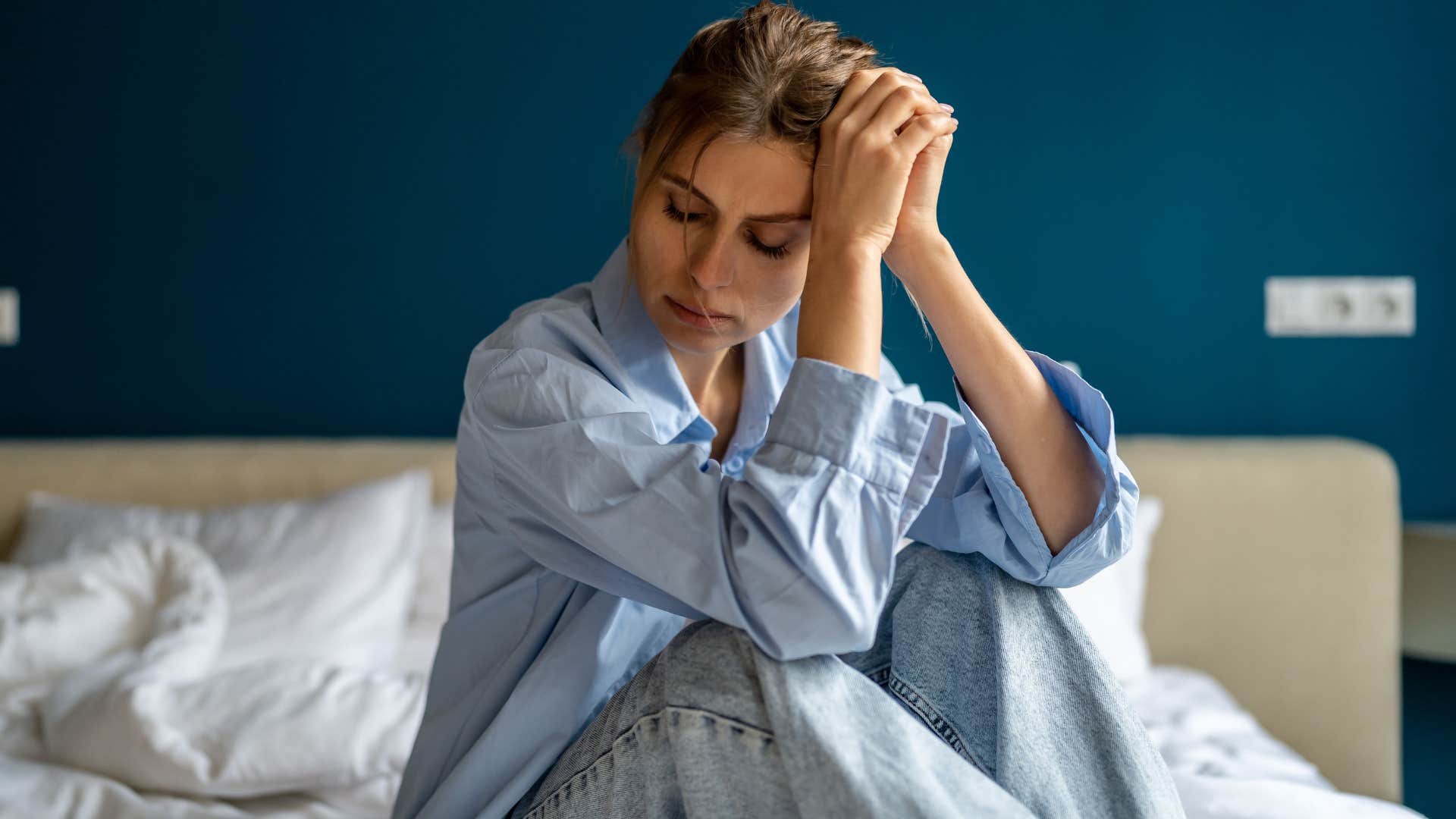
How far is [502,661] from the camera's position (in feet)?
3.47

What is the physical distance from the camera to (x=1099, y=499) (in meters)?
1.07

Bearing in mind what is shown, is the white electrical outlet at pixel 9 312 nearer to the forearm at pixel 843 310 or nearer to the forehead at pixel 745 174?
the forehead at pixel 745 174

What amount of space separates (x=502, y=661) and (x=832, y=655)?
1.10ft

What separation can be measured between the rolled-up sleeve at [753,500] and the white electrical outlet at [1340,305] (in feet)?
5.17

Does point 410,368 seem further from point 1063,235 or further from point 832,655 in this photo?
point 832,655

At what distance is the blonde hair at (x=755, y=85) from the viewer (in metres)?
1.02

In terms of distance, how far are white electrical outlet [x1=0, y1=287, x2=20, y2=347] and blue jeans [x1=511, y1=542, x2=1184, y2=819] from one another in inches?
75.4

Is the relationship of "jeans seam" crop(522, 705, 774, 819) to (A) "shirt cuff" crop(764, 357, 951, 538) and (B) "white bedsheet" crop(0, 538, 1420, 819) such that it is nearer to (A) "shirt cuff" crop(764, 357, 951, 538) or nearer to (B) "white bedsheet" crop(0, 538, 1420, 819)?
(A) "shirt cuff" crop(764, 357, 951, 538)

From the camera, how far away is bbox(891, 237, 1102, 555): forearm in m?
1.05

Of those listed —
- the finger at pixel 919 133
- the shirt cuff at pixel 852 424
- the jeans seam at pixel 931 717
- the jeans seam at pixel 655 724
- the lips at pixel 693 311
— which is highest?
the finger at pixel 919 133

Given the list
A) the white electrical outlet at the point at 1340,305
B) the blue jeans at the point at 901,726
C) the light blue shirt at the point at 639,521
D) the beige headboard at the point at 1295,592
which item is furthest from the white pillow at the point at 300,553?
the white electrical outlet at the point at 1340,305

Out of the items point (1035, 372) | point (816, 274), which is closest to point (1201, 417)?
point (1035, 372)

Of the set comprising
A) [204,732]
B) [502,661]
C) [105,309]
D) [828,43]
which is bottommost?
[204,732]

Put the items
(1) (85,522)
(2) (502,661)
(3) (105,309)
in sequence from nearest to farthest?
(2) (502,661) < (1) (85,522) < (3) (105,309)
